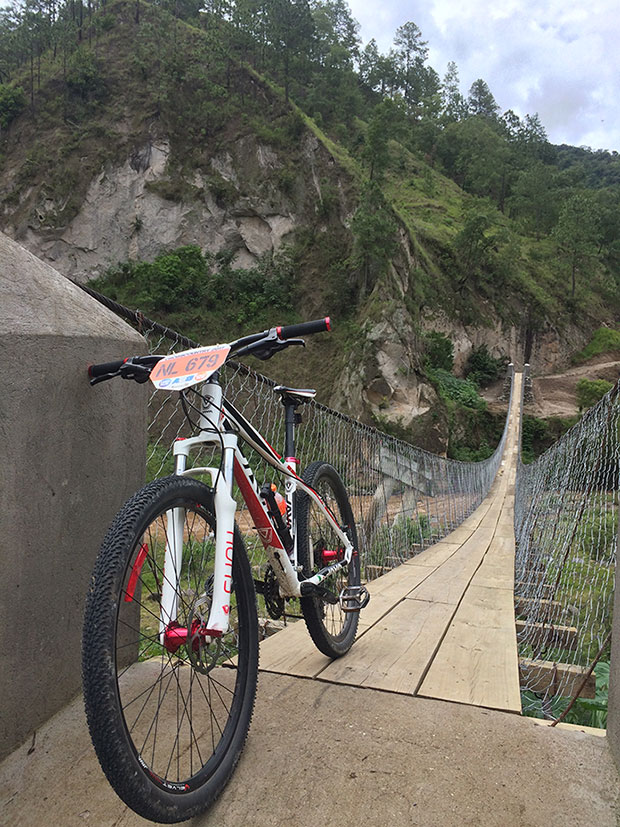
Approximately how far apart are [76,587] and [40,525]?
0.19m

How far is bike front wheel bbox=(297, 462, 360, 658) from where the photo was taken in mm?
1509

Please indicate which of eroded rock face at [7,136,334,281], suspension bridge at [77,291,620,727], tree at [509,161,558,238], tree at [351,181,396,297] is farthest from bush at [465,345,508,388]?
suspension bridge at [77,291,620,727]

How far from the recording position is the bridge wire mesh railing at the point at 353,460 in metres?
1.57

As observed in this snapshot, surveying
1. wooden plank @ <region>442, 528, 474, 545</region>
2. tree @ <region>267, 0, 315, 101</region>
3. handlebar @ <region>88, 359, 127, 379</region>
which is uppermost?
tree @ <region>267, 0, 315, 101</region>

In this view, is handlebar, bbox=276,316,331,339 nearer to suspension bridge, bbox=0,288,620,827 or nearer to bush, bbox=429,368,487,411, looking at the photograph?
suspension bridge, bbox=0,288,620,827

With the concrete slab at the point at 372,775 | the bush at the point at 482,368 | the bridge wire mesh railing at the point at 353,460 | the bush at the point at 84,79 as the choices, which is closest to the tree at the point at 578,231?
the bush at the point at 482,368

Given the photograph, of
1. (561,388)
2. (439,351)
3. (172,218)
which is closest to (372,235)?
(439,351)

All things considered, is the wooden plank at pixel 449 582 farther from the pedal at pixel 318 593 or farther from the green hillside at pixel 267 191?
the green hillside at pixel 267 191

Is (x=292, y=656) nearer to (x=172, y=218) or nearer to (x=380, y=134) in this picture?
(x=380, y=134)

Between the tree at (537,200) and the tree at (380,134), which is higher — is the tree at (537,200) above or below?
above

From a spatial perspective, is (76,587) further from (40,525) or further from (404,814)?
(404,814)

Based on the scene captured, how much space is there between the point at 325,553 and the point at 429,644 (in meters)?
0.48

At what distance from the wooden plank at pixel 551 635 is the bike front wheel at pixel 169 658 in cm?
177

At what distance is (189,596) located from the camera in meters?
0.99
